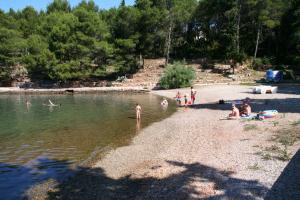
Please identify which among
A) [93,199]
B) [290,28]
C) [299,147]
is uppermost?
[290,28]

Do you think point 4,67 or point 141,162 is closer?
point 141,162

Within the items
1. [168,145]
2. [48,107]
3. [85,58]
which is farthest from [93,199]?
[85,58]

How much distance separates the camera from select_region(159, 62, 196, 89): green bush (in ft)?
175

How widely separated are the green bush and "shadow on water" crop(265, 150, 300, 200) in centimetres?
4052

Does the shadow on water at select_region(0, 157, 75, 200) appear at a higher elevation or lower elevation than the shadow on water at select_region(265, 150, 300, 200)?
lower

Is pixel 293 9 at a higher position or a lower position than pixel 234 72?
higher

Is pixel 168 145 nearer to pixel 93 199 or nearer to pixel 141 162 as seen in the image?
pixel 141 162

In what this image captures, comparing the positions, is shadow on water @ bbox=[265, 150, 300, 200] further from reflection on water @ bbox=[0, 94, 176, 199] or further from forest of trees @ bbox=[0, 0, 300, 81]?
forest of trees @ bbox=[0, 0, 300, 81]

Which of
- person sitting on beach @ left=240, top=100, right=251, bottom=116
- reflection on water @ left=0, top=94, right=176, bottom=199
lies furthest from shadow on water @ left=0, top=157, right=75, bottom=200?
person sitting on beach @ left=240, top=100, right=251, bottom=116

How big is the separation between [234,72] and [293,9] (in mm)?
13878

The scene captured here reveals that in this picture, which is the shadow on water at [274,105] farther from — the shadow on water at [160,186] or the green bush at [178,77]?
the green bush at [178,77]

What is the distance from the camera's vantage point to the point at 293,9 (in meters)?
60.4

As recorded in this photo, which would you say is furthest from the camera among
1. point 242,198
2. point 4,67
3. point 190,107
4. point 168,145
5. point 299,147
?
point 4,67

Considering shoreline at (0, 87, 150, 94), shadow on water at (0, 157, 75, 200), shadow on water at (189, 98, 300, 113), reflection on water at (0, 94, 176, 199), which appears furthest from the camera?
shoreline at (0, 87, 150, 94)
